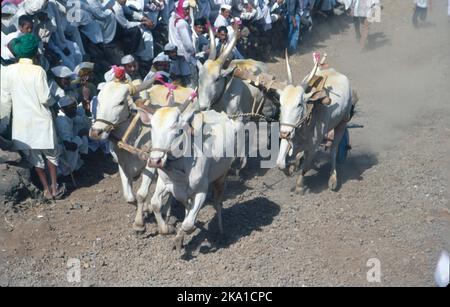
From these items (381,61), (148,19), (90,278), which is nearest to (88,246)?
(90,278)

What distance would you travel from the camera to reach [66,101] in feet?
33.6

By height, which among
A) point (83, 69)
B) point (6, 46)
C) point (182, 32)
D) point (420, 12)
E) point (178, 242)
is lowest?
point (420, 12)

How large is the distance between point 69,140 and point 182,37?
3.18 m

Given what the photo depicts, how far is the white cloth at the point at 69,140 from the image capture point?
409 inches

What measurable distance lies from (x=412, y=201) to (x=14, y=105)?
5338mm

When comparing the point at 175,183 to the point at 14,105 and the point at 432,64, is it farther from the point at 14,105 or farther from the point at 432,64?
the point at 432,64

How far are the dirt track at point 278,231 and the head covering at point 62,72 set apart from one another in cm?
153

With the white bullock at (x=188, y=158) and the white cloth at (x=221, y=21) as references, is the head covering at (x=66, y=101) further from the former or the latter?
the white cloth at (x=221, y=21)

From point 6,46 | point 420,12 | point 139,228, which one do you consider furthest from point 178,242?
point 420,12

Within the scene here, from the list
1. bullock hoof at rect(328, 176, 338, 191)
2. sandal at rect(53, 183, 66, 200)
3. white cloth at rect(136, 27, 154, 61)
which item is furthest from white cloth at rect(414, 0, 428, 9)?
sandal at rect(53, 183, 66, 200)

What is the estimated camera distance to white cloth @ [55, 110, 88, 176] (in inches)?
409

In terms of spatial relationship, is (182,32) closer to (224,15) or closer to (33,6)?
(224,15)

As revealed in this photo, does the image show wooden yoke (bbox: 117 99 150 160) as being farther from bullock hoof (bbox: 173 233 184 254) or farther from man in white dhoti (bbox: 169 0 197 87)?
man in white dhoti (bbox: 169 0 197 87)

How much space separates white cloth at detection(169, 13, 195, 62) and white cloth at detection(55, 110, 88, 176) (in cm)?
252
